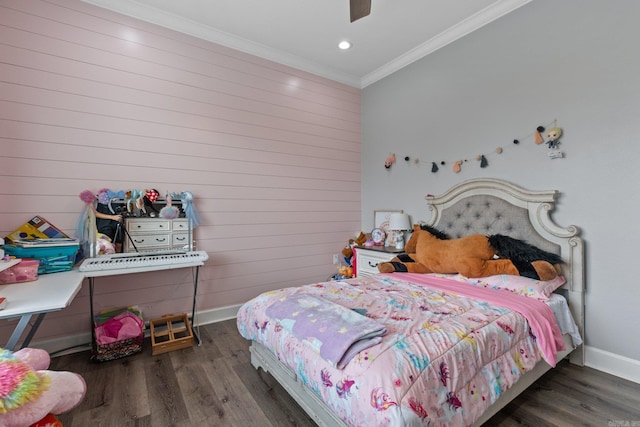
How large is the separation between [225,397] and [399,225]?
2.42 meters

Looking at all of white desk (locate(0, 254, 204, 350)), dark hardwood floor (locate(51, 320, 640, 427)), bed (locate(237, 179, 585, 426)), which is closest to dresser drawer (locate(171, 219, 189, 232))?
white desk (locate(0, 254, 204, 350))

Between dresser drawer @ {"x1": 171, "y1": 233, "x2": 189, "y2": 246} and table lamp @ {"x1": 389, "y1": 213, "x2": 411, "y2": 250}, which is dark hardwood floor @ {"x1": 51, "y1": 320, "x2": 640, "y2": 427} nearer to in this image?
dresser drawer @ {"x1": 171, "y1": 233, "x2": 189, "y2": 246}

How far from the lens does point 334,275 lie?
3.96 meters

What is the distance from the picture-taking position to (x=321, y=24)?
2938mm

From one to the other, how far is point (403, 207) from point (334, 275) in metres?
1.27

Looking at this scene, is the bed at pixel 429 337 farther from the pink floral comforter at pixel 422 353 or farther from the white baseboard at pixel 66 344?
the white baseboard at pixel 66 344

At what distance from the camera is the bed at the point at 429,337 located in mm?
1195

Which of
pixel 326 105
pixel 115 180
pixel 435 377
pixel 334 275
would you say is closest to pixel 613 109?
pixel 435 377

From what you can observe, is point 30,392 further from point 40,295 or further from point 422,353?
point 422,353

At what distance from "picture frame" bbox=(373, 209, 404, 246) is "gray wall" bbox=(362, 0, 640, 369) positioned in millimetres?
643

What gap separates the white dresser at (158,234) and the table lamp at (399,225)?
7.25 feet

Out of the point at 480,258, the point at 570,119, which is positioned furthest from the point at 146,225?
the point at 570,119

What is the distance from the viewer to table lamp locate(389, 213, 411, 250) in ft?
11.3

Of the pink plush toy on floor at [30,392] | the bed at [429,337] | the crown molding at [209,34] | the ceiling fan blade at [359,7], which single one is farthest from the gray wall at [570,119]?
the pink plush toy on floor at [30,392]
